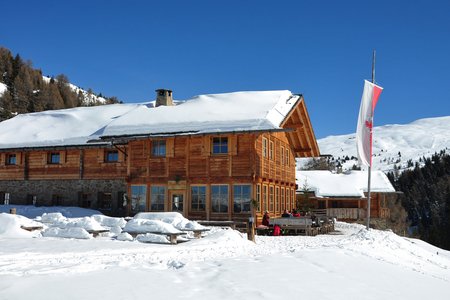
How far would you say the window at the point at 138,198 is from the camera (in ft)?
85.7

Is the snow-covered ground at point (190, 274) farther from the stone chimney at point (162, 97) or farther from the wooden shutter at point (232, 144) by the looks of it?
the stone chimney at point (162, 97)

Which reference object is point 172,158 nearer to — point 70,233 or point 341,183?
point 70,233

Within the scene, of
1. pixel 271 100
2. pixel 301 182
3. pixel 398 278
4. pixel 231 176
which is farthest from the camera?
pixel 301 182

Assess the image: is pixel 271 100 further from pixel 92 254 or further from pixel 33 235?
pixel 92 254

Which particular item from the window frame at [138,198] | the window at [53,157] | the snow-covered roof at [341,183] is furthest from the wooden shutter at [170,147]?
the snow-covered roof at [341,183]

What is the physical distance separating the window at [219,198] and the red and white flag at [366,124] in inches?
280

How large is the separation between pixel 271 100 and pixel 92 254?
16.5 meters

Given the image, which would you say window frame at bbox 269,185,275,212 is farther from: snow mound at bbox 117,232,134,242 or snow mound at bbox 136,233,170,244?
snow mound at bbox 117,232,134,242

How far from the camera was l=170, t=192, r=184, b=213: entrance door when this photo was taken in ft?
83.0

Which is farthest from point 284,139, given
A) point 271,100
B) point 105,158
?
point 105,158

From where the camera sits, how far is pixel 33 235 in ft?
55.9

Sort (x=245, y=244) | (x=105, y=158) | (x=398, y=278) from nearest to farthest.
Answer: (x=398, y=278) → (x=245, y=244) → (x=105, y=158)

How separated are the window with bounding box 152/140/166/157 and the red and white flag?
10335 mm

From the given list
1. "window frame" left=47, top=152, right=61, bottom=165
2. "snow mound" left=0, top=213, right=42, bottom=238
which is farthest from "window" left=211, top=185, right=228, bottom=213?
"window frame" left=47, top=152, right=61, bottom=165
